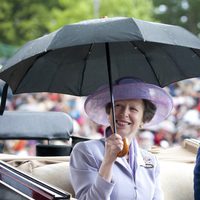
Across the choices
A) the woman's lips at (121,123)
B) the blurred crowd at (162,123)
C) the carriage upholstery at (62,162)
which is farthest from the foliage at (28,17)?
the woman's lips at (121,123)

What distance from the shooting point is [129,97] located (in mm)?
3678

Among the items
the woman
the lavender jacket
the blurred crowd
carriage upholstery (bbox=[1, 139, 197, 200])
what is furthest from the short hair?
the blurred crowd

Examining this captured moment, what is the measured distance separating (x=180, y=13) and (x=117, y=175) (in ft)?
148

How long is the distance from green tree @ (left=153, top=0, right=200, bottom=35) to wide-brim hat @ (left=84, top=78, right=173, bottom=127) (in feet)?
126

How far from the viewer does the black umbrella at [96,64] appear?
3.54 meters

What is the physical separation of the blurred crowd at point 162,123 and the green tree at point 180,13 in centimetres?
2482

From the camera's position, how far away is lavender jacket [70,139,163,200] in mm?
3510

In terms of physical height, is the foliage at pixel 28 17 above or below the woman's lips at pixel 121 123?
above

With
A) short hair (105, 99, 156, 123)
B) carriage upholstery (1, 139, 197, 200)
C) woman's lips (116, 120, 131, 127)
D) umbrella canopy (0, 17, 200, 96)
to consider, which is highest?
umbrella canopy (0, 17, 200, 96)

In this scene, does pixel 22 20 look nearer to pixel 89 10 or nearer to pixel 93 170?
pixel 89 10

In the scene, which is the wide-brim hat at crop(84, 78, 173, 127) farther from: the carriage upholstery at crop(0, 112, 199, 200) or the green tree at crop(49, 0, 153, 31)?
the green tree at crop(49, 0, 153, 31)

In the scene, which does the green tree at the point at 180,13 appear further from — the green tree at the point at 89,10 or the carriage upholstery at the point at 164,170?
the carriage upholstery at the point at 164,170

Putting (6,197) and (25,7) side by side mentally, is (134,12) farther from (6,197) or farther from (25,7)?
(6,197)

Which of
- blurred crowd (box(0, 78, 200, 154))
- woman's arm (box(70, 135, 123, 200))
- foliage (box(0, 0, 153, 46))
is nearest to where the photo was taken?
woman's arm (box(70, 135, 123, 200))
